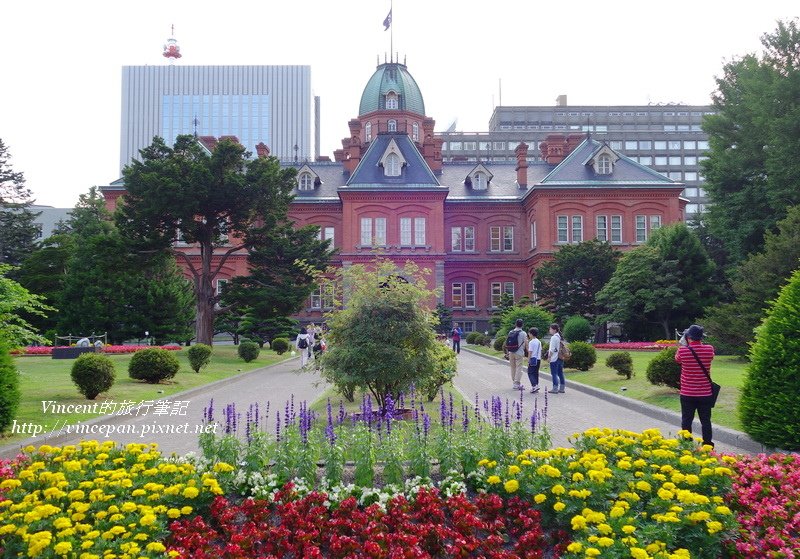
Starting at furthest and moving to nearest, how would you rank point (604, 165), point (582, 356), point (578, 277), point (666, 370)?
point (604, 165)
point (578, 277)
point (582, 356)
point (666, 370)

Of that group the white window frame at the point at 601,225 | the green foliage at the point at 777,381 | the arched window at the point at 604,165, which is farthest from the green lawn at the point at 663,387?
the arched window at the point at 604,165

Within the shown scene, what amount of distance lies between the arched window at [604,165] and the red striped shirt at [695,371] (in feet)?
151

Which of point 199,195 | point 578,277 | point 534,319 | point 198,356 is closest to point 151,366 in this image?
point 198,356

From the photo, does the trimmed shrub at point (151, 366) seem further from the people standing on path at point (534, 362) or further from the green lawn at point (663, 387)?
the green lawn at point (663, 387)

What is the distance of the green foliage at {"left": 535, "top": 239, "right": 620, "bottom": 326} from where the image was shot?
38500mm

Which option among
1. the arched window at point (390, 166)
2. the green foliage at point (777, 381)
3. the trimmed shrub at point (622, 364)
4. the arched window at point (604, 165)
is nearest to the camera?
the green foliage at point (777, 381)

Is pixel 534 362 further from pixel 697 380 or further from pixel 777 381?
pixel 777 381

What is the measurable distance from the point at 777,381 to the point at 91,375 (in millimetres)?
12295

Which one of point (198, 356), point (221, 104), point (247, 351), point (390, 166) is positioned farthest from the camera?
point (221, 104)

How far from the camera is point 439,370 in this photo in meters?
12.1

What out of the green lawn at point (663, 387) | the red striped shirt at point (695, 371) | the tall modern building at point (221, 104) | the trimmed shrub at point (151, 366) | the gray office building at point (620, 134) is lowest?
the green lawn at point (663, 387)

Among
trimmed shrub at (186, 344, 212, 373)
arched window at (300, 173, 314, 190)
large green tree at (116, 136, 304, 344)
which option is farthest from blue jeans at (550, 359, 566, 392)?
arched window at (300, 173, 314, 190)

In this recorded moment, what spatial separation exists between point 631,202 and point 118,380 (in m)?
43.3

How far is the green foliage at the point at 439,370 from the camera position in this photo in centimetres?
1165
